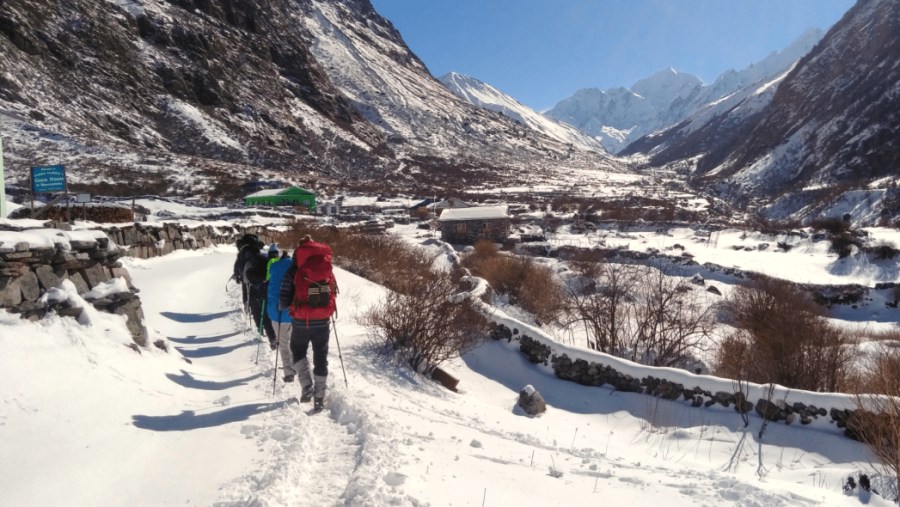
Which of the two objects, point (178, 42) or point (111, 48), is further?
point (178, 42)

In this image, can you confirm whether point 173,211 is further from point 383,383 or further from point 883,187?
point 883,187

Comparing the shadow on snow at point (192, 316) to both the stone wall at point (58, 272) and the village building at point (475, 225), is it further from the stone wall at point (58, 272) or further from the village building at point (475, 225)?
the village building at point (475, 225)

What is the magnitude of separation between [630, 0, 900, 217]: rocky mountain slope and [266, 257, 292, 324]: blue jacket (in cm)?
5328

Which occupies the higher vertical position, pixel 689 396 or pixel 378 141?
pixel 378 141

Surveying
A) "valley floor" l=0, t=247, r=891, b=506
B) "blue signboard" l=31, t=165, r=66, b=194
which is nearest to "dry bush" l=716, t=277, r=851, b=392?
"valley floor" l=0, t=247, r=891, b=506

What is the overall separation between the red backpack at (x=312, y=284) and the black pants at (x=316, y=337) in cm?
7

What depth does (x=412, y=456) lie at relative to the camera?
13.5ft

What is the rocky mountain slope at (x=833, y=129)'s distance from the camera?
6581cm

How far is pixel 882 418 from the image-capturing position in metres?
5.38

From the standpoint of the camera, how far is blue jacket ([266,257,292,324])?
5816 millimetres

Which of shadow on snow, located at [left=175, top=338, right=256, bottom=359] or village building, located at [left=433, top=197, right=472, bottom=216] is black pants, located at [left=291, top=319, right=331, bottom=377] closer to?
shadow on snow, located at [left=175, top=338, right=256, bottom=359]

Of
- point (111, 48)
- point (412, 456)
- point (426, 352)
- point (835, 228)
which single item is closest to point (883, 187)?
point (835, 228)

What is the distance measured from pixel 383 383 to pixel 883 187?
191 feet

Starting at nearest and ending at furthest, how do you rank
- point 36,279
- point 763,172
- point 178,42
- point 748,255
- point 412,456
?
point 412,456, point 36,279, point 748,255, point 178,42, point 763,172
